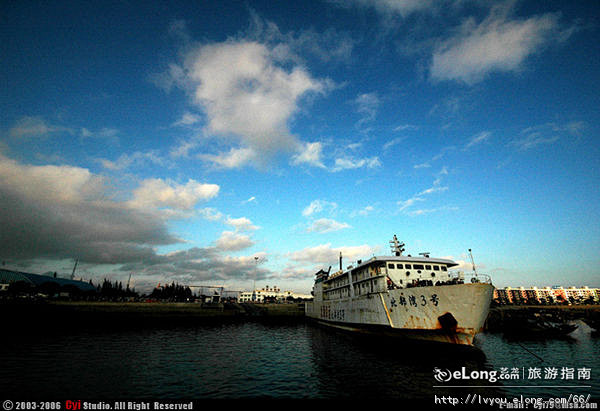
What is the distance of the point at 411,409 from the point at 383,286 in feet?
51.8

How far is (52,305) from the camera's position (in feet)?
172

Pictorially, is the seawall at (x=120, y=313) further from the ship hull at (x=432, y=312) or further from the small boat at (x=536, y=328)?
the small boat at (x=536, y=328)

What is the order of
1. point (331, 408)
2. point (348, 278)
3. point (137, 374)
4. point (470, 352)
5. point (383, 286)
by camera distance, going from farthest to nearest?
point (348, 278)
point (383, 286)
point (470, 352)
point (137, 374)
point (331, 408)

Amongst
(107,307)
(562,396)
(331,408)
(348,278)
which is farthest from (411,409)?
(107,307)

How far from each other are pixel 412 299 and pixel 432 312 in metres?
1.78

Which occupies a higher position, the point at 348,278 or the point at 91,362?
the point at 348,278

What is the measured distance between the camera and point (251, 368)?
1791 centimetres

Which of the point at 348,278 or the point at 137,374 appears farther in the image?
the point at 348,278

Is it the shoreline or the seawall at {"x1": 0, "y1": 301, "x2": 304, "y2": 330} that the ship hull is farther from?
the seawall at {"x1": 0, "y1": 301, "x2": 304, "y2": 330}

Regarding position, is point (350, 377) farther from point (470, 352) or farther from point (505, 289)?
point (505, 289)

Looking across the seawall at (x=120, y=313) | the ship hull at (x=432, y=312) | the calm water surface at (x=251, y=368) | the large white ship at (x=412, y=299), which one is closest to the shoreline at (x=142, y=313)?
the seawall at (x=120, y=313)

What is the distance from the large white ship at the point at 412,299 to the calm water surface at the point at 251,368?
1923 mm

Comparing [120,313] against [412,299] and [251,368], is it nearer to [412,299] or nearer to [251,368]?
Answer: [251,368]

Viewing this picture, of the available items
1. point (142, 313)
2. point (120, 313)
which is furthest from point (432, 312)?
point (120, 313)
